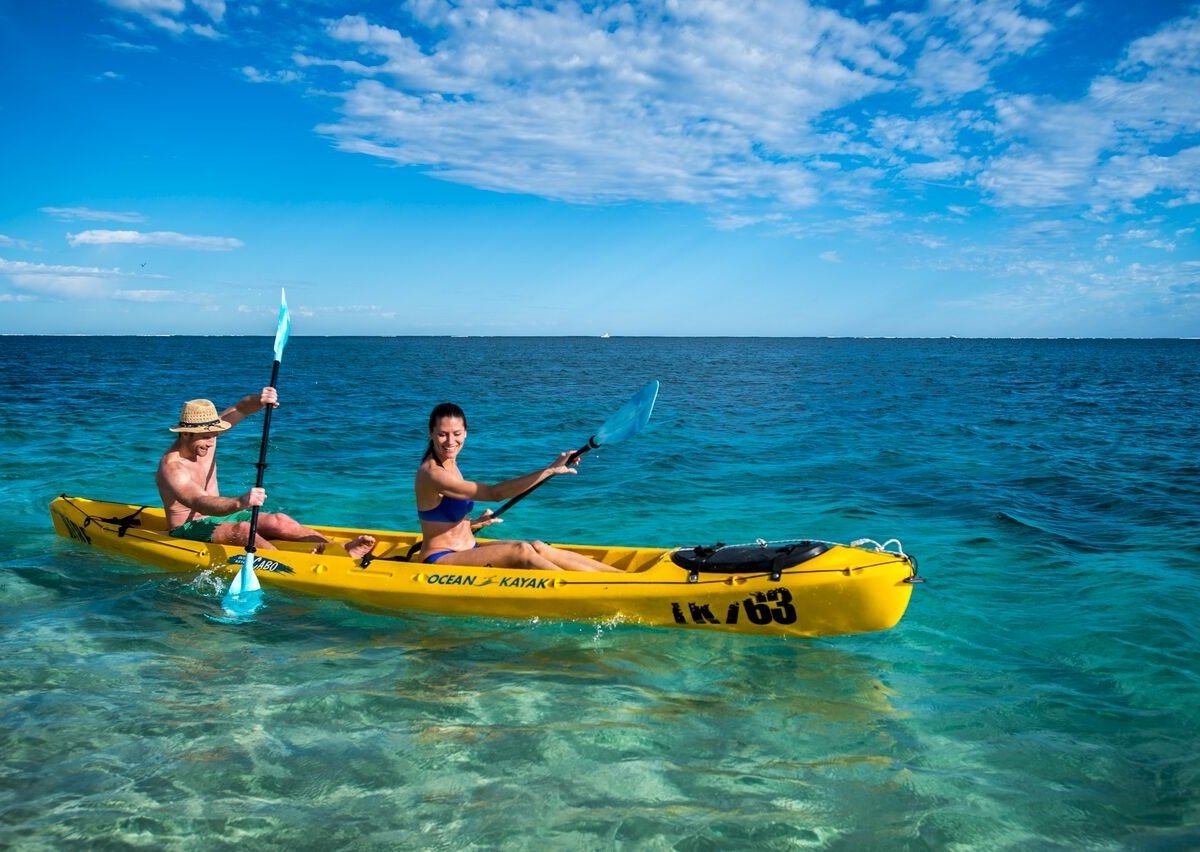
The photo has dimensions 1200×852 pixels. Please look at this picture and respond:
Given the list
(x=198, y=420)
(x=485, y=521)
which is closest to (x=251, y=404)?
(x=198, y=420)

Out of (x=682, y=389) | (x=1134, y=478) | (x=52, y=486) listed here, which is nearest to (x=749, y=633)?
(x=1134, y=478)

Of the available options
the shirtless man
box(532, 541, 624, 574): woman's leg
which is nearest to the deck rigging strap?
box(532, 541, 624, 574): woman's leg

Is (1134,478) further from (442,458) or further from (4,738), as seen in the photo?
(4,738)

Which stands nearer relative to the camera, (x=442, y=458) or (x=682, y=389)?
(x=442, y=458)

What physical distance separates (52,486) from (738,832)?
11953mm

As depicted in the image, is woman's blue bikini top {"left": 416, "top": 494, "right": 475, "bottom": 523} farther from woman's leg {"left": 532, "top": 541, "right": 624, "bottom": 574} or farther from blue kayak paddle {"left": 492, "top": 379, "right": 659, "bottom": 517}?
woman's leg {"left": 532, "top": 541, "right": 624, "bottom": 574}

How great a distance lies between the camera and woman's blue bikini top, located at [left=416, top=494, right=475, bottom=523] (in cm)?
639

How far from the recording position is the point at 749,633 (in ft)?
19.6

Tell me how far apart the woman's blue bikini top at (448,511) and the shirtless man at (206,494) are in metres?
1.04

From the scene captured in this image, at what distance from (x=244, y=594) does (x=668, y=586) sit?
344cm

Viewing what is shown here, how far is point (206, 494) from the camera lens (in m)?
7.03

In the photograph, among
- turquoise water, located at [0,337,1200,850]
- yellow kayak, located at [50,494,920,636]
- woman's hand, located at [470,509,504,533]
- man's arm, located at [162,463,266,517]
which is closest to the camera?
turquoise water, located at [0,337,1200,850]

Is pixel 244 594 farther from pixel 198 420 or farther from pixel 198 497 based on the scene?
pixel 198 420

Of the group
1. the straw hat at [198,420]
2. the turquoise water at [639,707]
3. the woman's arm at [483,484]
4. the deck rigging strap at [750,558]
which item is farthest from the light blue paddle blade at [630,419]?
the straw hat at [198,420]
